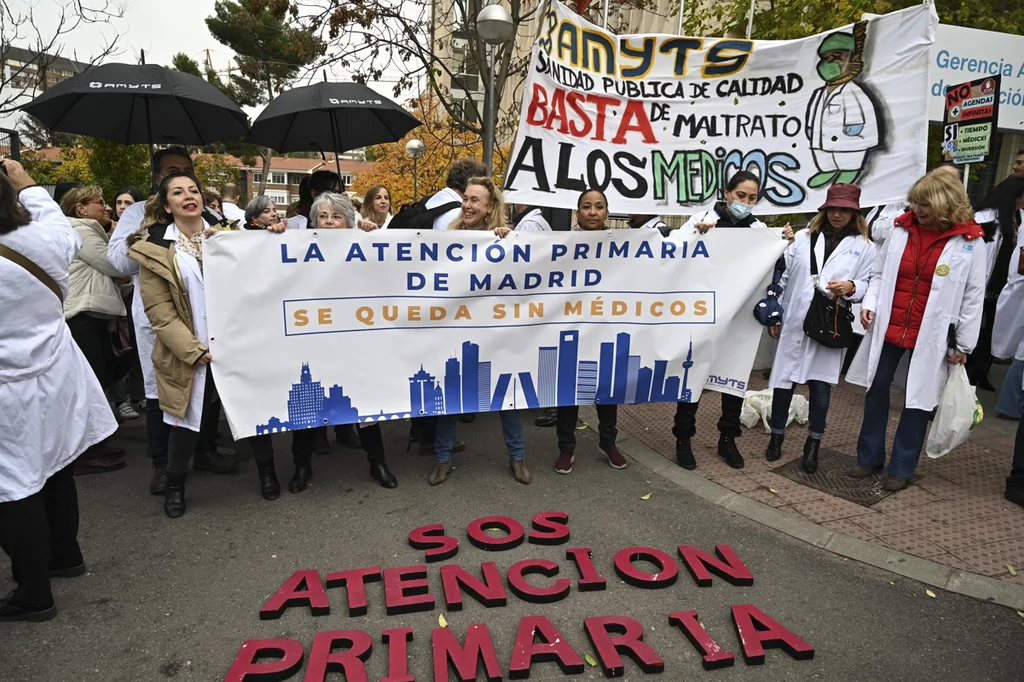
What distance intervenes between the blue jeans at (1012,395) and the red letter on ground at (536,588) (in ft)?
16.2

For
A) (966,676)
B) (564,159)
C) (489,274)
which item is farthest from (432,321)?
(966,676)

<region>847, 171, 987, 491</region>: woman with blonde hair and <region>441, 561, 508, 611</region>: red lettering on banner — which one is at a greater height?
<region>847, 171, 987, 491</region>: woman with blonde hair

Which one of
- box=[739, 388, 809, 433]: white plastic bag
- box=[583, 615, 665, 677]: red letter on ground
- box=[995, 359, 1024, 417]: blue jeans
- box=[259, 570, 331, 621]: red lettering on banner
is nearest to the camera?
box=[583, 615, 665, 677]: red letter on ground

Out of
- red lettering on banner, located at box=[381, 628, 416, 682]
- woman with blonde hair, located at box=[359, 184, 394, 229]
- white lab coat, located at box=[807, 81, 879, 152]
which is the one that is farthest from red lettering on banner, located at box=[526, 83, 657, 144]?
red lettering on banner, located at box=[381, 628, 416, 682]

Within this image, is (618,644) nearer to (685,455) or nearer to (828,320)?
(685,455)

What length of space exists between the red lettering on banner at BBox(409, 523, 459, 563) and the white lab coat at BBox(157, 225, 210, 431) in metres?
1.40

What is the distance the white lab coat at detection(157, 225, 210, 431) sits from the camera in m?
4.06

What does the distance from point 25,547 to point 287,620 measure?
3.69ft

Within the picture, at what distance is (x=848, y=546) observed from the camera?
155 inches

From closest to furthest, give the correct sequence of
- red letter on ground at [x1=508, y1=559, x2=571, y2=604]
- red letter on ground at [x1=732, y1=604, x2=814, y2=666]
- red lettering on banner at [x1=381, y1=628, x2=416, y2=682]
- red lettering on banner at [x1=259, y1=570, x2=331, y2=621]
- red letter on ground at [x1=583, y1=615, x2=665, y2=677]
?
red lettering on banner at [x1=381, y1=628, x2=416, y2=682] → red letter on ground at [x1=583, y1=615, x2=665, y2=677] → red letter on ground at [x1=732, y1=604, x2=814, y2=666] → red lettering on banner at [x1=259, y1=570, x2=331, y2=621] → red letter on ground at [x1=508, y1=559, x2=571, y2=604]

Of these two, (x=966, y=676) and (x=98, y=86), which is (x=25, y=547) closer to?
(x=98, y=86)

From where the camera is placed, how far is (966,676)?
A: 2898 millimetres

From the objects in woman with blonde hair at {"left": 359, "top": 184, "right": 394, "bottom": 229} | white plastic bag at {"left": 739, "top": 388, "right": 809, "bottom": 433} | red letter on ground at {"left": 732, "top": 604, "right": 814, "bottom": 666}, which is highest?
woman with blonde hair at {"left": 359, "top": 184, "right": 394, "bottom": 229}

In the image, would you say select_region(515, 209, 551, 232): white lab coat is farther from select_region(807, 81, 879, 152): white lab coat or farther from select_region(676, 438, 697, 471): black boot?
select_region(807, 81, 879, 152): white lab coat
